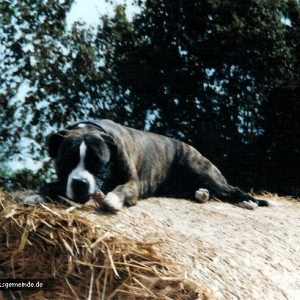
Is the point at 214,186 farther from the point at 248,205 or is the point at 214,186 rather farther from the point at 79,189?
the point at 79,189

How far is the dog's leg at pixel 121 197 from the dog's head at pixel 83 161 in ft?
0.51

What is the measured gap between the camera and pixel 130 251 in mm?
4203

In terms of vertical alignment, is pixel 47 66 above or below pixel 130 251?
above

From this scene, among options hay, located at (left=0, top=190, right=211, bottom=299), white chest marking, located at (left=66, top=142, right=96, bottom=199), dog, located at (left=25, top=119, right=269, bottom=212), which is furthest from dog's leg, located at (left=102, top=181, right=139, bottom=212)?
hay, located at (left=0, top=190, right=211, bottom=299)

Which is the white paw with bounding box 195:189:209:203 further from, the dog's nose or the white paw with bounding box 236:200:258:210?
the dog's nose

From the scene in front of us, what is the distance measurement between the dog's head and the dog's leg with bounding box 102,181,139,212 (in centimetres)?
15

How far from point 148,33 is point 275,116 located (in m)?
2.68

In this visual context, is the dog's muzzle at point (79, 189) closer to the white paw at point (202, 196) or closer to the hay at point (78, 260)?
the hay at point (78, 260)

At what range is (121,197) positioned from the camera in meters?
5.21

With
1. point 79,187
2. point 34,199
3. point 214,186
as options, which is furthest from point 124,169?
point 214,186

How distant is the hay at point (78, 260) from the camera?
405 cm

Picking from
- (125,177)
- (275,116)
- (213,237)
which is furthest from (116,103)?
(213,237)

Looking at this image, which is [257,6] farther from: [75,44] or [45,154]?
[45,154]

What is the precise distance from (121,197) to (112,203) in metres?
0.32
